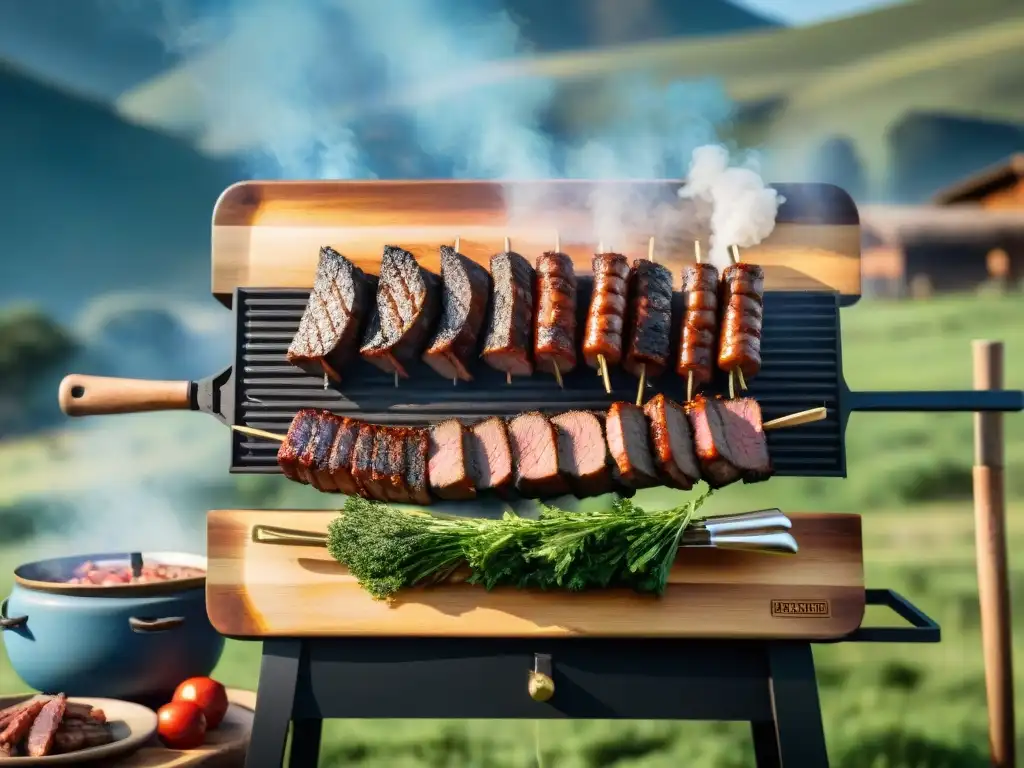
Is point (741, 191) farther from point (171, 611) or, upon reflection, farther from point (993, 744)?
point (993, 744)

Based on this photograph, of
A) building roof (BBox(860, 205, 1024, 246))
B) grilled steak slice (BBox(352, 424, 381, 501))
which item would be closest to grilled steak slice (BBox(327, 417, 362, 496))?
grilled steak slice (BBox(352, 424, 381, 501))

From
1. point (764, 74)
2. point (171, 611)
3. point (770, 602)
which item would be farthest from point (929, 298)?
point (171, 611)

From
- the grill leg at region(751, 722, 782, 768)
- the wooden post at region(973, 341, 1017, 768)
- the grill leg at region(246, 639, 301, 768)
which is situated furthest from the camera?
the wooden post at region(973, 341, 1017, 768)

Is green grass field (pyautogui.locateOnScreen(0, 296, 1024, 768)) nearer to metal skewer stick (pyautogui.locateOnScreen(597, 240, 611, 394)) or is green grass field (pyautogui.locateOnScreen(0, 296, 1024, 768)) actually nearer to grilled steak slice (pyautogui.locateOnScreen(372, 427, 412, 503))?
grilled steak slice (pyautogui.locateOnScreen(372, 427, 412, 503))

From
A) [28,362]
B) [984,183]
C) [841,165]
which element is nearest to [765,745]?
[841,165]

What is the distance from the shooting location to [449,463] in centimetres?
286

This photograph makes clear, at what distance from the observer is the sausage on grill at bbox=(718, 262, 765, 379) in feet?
9.59

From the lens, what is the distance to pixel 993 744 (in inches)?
156

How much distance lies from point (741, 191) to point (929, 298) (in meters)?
4.74

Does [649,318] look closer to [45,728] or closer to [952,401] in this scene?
[952,401]

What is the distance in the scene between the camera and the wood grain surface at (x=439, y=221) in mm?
3236

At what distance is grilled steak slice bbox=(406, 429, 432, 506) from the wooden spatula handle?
937 mm

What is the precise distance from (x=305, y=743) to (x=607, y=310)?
7.38 ft

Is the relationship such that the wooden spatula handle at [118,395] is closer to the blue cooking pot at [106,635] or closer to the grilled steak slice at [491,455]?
the blue cooking pot at [106,635]
